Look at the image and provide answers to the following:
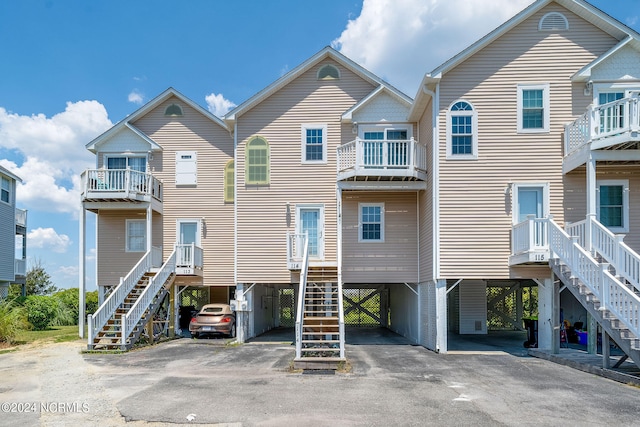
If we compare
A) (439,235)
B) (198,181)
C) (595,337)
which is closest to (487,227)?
(439,235)

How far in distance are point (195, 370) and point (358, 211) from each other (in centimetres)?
917

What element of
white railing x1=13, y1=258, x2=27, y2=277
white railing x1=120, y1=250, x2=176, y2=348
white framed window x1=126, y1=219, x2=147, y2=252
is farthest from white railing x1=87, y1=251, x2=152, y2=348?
white railing x1=13, y1=258, x2=27, y2=277

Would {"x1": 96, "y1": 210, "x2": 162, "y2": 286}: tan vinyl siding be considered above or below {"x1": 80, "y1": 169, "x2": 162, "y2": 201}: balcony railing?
below

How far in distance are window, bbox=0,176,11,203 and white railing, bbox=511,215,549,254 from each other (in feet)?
92.5

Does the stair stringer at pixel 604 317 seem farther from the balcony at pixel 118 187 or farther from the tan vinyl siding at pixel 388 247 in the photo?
the balcony at pixel 118 187

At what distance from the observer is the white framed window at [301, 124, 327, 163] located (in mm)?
20656

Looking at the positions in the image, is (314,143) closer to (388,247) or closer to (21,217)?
(388,247)

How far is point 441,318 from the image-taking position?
1662 cm

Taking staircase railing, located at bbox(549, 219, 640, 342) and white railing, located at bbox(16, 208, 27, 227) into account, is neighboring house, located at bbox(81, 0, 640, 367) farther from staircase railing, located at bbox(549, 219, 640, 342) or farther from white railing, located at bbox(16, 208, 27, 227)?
white railing, located at bbox(16, 208, 27, 227)

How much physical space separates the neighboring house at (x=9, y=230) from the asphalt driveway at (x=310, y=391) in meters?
17.9

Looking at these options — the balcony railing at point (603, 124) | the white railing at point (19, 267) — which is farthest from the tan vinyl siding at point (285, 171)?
the white railing at point (19, 267)

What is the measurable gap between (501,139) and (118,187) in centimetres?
1400

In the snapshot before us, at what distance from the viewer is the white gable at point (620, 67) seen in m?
17.0

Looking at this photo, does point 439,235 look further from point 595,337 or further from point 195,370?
Result: point 195,370
